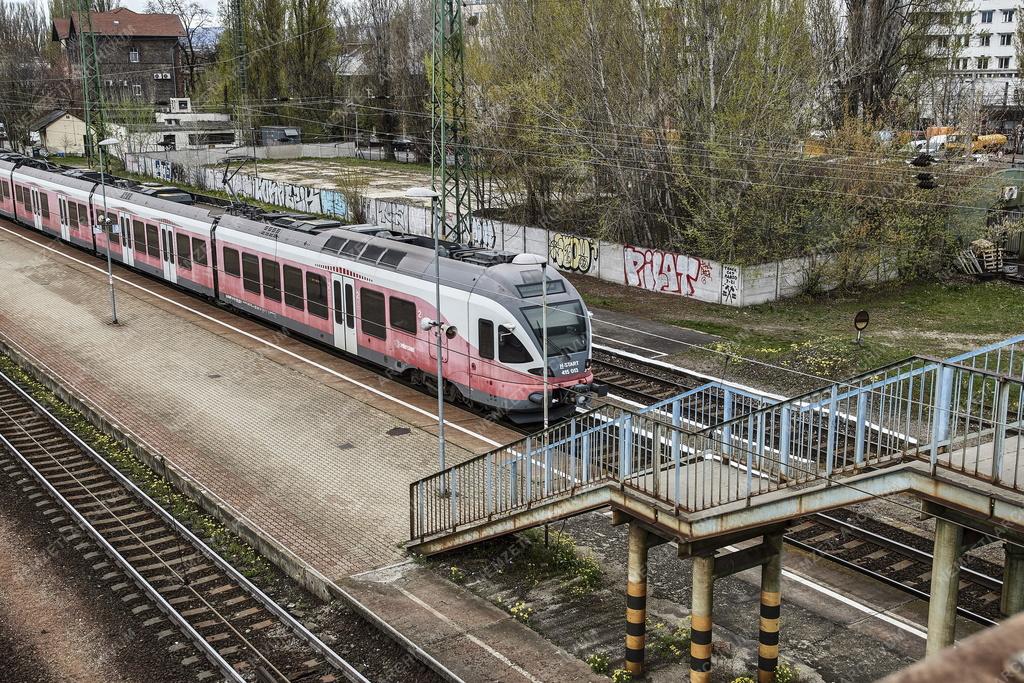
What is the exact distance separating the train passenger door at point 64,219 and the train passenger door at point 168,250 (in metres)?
9.93

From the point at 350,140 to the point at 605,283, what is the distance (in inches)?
2195

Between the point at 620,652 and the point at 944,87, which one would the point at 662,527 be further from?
the point at 944,87

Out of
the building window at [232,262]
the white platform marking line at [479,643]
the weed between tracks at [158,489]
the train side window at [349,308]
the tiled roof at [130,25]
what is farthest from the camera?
the tiled roof at [130,25]

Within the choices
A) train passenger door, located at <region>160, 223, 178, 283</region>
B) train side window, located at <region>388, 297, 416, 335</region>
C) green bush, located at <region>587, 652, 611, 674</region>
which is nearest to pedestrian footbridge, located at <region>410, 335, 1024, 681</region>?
green bush, located at <region>587, 652, 611, 674</region>

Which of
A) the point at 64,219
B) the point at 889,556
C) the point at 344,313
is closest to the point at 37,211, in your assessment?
the point at 64,219

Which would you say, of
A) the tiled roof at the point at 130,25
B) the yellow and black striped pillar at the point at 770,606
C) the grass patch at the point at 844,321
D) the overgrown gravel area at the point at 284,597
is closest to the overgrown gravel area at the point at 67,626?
the overgrown gravel area at the point at 284,597

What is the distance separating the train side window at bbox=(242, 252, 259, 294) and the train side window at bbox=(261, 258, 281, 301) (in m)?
0.51

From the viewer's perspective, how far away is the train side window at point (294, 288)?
→ 26828 mm

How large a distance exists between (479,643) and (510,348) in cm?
805

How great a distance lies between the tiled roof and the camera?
103812 millimetres

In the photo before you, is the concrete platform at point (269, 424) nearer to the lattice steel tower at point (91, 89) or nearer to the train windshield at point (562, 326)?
the train windshield at point (562, 326)

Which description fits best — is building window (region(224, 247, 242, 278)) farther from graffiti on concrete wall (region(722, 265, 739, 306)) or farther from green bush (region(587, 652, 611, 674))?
green bush (region(587, 652, 611, 674))

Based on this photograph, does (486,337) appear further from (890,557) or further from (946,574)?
(946,574)

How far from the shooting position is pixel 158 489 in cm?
1947
